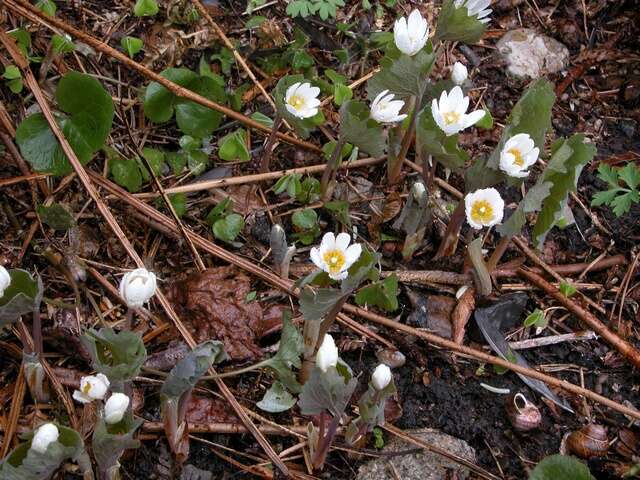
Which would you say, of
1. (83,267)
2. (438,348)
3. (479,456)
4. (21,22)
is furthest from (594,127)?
(21,22)

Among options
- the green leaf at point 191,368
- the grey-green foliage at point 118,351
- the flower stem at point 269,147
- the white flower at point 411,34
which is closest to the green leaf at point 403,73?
the white flower at point 411,34

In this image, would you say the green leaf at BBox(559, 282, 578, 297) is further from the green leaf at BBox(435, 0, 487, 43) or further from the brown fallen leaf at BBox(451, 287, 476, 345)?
the green leaf at BBox(435, 0, 487, 43)

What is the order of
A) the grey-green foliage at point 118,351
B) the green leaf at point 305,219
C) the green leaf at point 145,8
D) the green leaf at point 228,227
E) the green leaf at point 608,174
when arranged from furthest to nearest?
the green leaf at point 145,8
the green leaf at point 608,174
the green leaf at point 305,219
the green leaf at point 228,227
the grey-green foliage at point 118,351

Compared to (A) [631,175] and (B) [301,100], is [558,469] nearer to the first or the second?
(A) [631,175]

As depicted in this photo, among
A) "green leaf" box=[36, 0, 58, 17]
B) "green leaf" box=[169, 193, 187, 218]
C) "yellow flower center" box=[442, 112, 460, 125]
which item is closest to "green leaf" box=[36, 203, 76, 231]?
"green leaf" box=[169, 193, 187, 218]

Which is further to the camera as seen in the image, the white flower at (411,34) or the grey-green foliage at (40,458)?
the white flower at (411,34)

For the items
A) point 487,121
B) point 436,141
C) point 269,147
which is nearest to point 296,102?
point 269,147

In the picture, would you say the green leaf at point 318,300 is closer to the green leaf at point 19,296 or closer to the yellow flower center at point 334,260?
the yellow flower center at point 334,260
